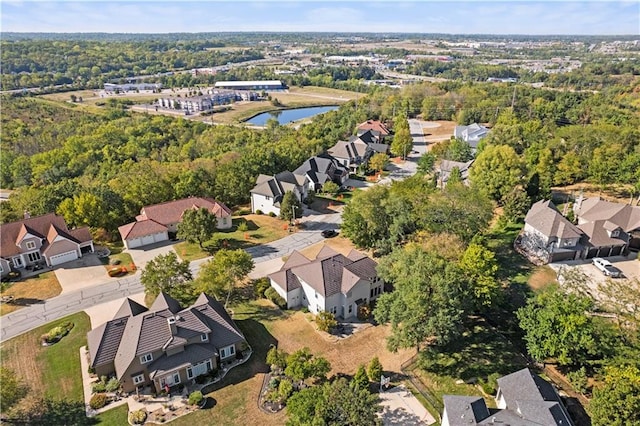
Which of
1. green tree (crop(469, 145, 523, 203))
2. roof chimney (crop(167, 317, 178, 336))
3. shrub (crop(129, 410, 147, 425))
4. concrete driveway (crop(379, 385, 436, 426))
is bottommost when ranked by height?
concrete driveway (crop(379, 385, 436, 426))

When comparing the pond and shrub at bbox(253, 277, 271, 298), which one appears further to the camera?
the pond

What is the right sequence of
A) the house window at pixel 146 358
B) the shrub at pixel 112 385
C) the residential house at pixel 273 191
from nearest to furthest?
the shrub at pixel 112 385 < the house window at pixel 146 358 < the residential house at pixel 273 191

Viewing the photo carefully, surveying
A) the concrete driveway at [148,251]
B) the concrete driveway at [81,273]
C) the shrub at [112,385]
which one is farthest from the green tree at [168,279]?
the concrete driveway at [148,251]

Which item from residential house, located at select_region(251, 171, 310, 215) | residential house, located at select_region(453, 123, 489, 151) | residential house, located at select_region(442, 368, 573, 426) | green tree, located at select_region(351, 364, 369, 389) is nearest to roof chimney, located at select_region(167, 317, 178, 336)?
green tree, located at select_region(351, 364, 369, 389)

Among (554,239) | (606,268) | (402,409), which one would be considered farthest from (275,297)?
(606,268)

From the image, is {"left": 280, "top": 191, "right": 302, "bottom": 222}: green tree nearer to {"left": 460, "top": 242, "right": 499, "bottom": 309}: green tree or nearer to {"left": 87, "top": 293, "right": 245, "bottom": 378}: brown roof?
{"left": 87, "top": 293, "right": 245, "bottom": 378}: brown roof

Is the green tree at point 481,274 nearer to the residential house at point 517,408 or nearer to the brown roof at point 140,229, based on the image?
the residential house at point 517,408
